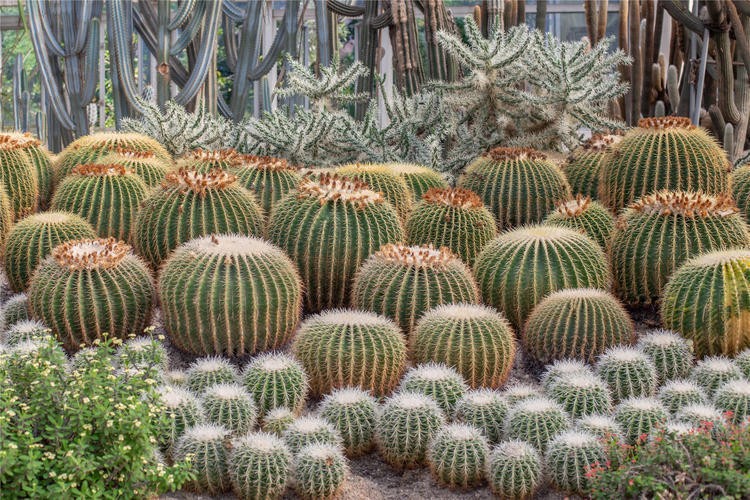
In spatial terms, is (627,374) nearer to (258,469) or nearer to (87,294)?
(258,469)

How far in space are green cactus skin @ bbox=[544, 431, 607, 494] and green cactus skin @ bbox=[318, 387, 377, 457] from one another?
2.60 feet

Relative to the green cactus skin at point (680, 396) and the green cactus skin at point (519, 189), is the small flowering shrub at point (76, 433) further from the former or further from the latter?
the green cactus skin at point (519, 189)

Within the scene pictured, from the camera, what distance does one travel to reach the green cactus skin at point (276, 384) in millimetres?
3992

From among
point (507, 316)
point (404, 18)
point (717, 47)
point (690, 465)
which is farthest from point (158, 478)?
point (717, 47)

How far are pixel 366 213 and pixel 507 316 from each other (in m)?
0.97

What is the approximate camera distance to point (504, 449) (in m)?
3.57

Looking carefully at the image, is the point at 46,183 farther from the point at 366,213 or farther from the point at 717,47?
the point at 717,47

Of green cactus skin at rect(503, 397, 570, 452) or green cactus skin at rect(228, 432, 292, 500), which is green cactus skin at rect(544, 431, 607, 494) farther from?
green cactus skin at rect(228, 432, 292, 500)

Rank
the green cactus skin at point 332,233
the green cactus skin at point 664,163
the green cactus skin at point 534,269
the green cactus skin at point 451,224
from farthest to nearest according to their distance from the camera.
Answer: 1. the green cactus skin at point 664,163
2. the green cactus skin at point 451,224
3. the green cactus skin at point 332,233
4. the green cactus skin at point 534,269

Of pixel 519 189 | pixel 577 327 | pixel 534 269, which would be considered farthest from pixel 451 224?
pixel 577 327

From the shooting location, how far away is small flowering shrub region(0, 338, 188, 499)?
9.83 ft

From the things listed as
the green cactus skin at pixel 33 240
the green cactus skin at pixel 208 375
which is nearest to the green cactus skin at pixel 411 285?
the green cactus skin at pixel 208 375

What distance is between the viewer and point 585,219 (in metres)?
5.45

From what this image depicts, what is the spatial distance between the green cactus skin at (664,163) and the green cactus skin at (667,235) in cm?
43
